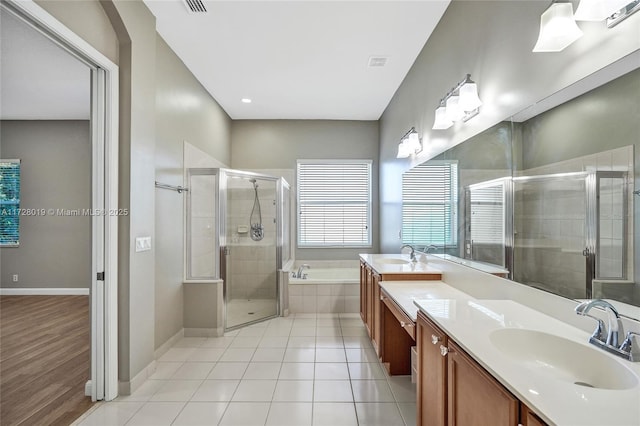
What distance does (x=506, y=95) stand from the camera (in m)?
1.74

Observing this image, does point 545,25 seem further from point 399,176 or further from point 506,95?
point 399,176

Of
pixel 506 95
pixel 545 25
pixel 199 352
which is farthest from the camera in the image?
pixel 199 352

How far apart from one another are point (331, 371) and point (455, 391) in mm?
1603

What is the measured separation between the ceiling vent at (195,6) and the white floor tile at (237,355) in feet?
9.91

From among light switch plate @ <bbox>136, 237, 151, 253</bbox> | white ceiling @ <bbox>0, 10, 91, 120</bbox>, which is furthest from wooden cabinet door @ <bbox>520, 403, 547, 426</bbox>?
white ceiling @ <bbox>0, 10, 91, 120</bbox>

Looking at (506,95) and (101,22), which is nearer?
(506,95)

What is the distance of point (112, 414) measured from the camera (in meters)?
2.04

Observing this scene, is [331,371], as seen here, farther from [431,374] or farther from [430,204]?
[430,204]

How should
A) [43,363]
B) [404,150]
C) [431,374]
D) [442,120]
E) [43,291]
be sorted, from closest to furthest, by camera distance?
[431,374]
[442,120]
[43,363]
[404,150]
[43,291]

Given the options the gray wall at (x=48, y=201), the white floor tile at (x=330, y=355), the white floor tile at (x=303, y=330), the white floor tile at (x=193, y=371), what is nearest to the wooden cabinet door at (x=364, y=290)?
the white floor tile at (x=330, y=355)

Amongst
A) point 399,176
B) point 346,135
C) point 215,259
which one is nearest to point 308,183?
point 346,135

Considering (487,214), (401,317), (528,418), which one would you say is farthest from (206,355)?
(528,418)

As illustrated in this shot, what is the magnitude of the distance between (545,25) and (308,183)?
416cm

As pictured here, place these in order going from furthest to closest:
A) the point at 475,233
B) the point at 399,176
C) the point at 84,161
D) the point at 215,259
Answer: the point at 84,161 < the point at 399,176 < the point at 215,259 < the point at 475,233
